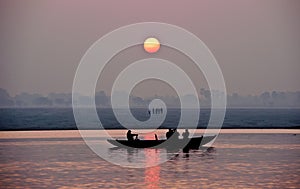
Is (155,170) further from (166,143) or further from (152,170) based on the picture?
(166,143)

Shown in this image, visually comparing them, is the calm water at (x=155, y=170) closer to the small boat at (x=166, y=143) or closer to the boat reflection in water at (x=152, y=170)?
the boat reflection in water at (x=152, y=170)

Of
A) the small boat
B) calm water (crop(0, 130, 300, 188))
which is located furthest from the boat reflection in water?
the small boat

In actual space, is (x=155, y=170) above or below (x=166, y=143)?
below

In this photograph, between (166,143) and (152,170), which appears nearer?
(152,170)

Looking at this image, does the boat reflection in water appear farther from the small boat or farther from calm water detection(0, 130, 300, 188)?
the small boat

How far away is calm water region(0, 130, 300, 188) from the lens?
43.3 meters

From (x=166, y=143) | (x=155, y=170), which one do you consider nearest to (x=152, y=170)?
(x=155, y=170)

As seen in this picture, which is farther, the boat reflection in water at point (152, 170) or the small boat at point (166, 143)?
the small boat at point (166, 143)

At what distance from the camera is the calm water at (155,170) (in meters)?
43.3

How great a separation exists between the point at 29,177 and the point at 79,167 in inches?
278

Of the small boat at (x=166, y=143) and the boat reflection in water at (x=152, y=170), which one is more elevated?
the small boat at (x=166, y=143)

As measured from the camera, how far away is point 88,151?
71188 millimetres

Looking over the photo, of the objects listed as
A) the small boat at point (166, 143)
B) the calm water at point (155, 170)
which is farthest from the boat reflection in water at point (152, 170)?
the small boat at point (166, 143)

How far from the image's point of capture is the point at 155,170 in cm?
5200
